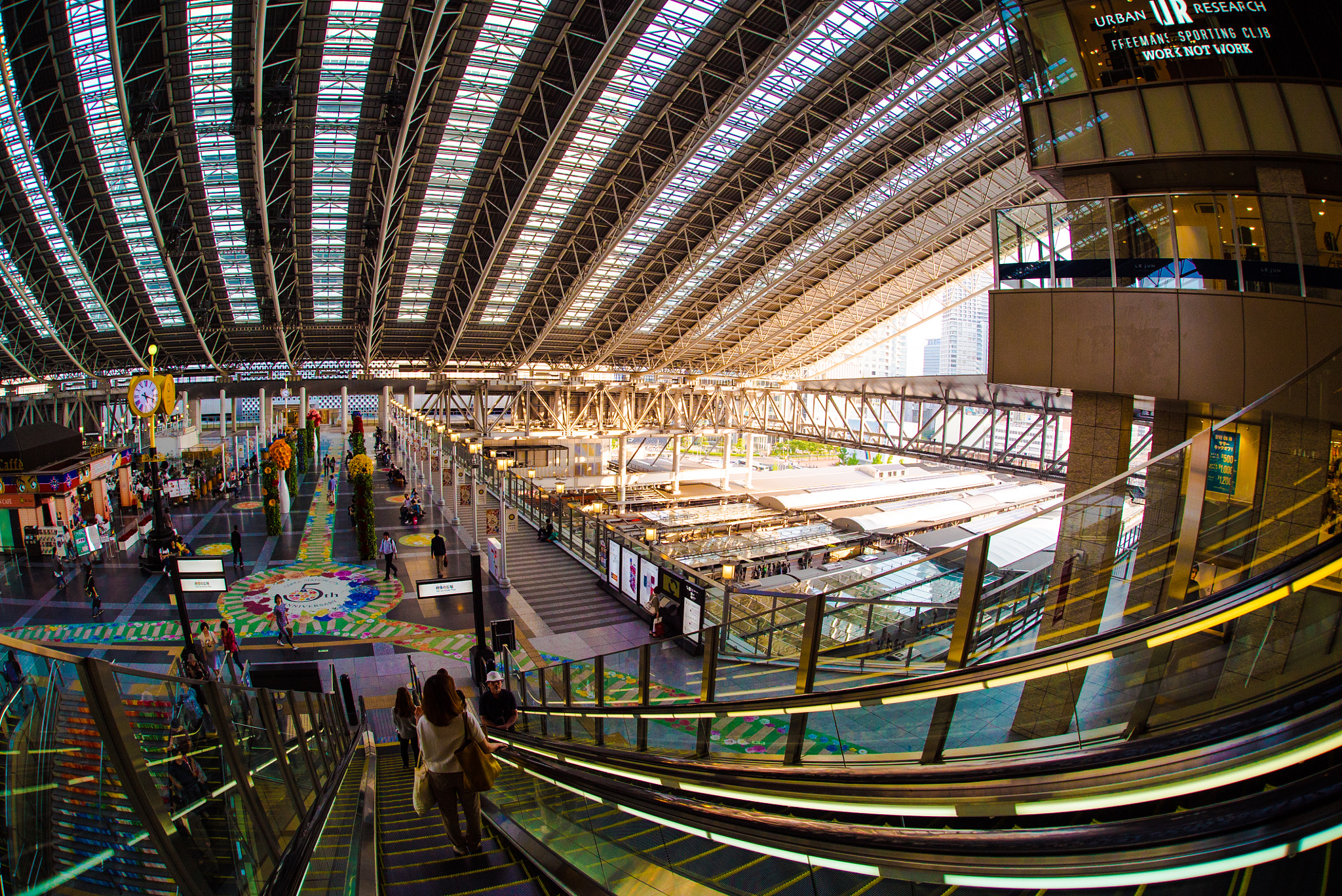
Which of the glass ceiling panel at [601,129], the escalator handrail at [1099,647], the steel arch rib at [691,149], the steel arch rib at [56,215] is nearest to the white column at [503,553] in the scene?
the steel arch rib at [691,149]

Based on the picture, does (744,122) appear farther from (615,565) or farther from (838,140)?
(615,565)

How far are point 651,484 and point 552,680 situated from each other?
36.2m

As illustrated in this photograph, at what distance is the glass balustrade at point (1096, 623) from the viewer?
2332mm

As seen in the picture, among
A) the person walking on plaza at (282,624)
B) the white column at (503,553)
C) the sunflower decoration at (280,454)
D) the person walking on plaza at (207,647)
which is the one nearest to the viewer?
the person walking on plaza at (207,647)

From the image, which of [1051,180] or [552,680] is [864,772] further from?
[1051,180]

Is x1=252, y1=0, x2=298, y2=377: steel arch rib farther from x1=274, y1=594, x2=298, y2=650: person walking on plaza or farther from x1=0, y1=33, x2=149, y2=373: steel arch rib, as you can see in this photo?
x1=274, y1=594, x2=298, y2=650: person walking on plaza

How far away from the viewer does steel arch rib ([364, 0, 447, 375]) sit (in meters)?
18.7

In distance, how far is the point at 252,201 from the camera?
93.4 feet

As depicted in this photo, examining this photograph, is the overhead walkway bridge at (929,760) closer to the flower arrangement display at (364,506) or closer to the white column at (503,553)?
the white column at (503,553)

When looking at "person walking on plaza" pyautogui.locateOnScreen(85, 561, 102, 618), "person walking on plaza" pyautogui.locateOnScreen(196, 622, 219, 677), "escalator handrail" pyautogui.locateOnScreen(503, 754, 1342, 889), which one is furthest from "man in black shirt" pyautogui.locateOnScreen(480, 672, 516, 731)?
"person walking on plaza" pyautogui.locateOnScreen(85, 561, 102, 618)

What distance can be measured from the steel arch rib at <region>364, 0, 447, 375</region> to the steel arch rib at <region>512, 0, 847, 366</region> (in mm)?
9035

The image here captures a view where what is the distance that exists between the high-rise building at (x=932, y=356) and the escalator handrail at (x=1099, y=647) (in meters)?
43.3

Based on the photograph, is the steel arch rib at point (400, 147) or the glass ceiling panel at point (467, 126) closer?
the steel arch rib at point (400, 147)

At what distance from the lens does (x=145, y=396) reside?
1661 cm
